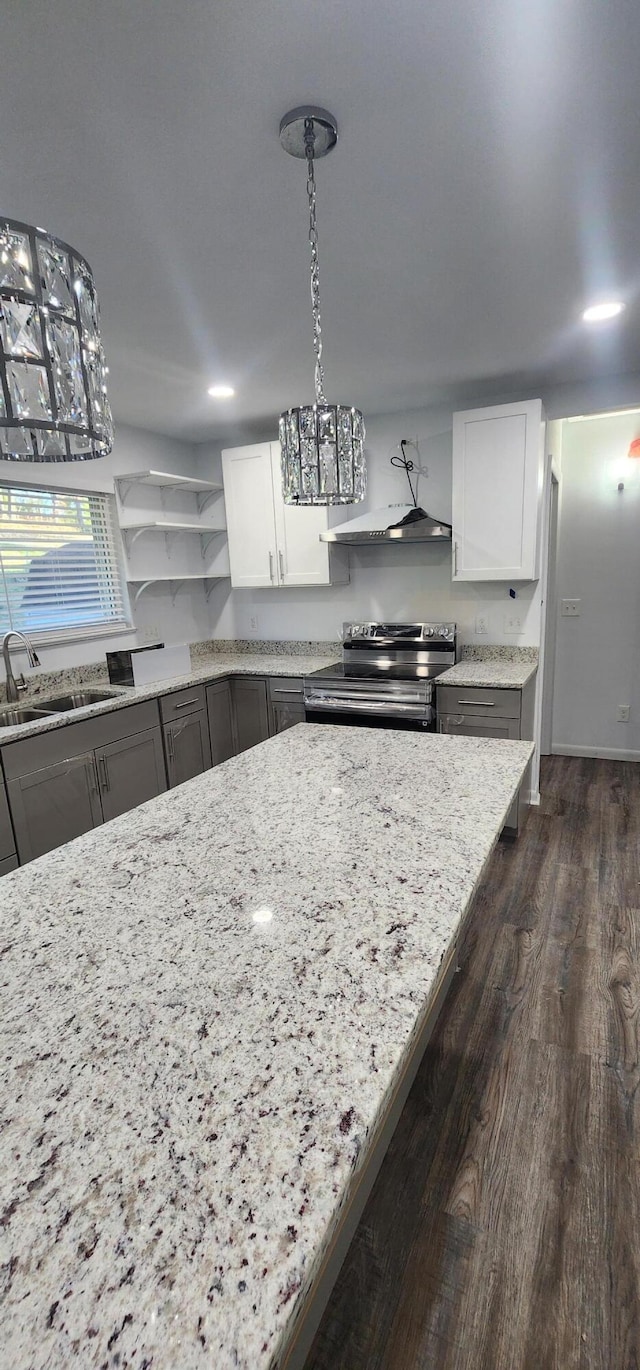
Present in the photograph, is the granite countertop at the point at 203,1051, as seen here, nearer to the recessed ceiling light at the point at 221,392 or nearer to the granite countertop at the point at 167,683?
the granite countertop at the point at 167,683

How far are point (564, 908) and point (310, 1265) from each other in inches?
93.2

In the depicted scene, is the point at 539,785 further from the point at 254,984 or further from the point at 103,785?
the point at 254,984

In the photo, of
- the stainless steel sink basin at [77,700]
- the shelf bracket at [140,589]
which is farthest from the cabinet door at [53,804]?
the shelf bracket at [140,589]

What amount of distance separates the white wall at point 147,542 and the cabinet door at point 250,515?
407mm

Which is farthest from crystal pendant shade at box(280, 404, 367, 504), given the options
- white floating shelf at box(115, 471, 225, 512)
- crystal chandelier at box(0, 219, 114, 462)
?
white floating shelf at box(115, 471, 225, 512)

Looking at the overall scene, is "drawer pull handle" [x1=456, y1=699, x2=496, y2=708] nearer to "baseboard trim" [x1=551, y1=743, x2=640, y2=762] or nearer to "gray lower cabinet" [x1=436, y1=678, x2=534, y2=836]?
"gray lower cabinet" [x1=436, y1=678, x2=534, y2=836]

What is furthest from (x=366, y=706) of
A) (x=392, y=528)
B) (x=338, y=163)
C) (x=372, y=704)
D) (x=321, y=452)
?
(x=338, y=163)

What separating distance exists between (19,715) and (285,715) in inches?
59.7

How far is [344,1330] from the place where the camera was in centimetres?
119

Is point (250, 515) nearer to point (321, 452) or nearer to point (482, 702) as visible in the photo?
point (482, 702)

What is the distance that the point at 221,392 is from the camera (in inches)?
121

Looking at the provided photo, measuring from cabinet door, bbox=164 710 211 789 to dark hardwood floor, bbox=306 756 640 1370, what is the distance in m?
1.81

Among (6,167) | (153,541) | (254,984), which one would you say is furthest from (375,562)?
(254,984)

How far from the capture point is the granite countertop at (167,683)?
2.47 metres
